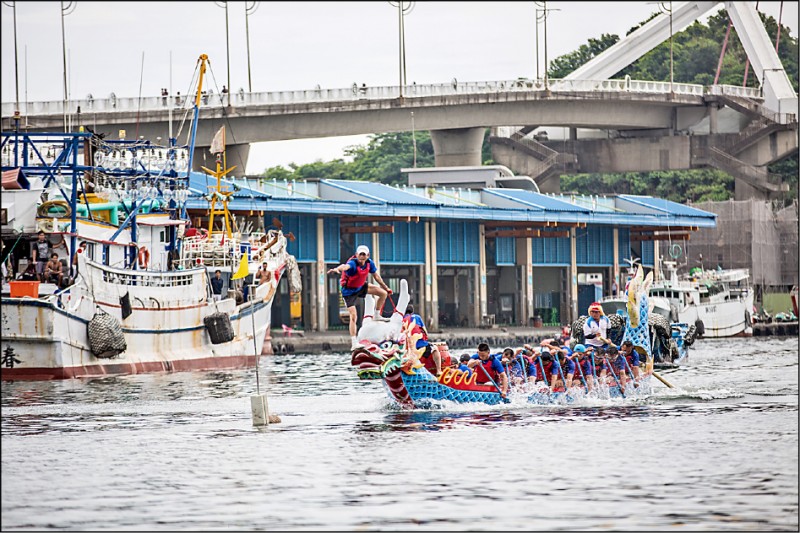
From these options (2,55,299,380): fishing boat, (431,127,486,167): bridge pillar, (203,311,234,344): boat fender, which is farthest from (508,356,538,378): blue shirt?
(431,127,486,167): bridge pillar

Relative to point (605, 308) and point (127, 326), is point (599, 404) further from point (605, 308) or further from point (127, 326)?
point (605, 308)

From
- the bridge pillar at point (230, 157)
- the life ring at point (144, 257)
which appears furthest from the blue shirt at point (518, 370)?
the bridge pillar at point (230, 157)

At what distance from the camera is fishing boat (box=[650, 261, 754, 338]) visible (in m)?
74.9

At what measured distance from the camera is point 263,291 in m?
58.0

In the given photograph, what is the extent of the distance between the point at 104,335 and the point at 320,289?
30002mm

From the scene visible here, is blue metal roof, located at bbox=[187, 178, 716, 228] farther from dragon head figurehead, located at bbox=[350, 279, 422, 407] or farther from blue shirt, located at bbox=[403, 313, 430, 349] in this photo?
dragon head figurehead, located at bbox=[350, 279, 422, 407]

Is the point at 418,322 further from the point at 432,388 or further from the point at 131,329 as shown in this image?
the point at 131,329

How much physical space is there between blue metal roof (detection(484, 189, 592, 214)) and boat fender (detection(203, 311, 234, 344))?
33.4 m

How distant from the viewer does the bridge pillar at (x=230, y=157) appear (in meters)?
81.2

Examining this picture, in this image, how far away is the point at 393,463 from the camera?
24766mm

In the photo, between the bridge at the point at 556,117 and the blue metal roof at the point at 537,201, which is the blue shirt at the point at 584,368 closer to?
the bridge at the point at 556,117

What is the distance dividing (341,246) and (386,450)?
5709 cm

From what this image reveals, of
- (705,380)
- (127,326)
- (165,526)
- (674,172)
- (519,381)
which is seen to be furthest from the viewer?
(674,172)

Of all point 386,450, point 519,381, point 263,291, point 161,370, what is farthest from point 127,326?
point 386,450
